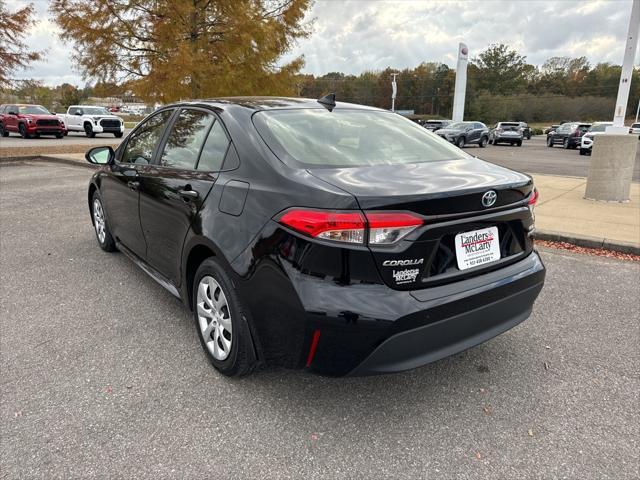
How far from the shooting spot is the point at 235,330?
8.39 feet

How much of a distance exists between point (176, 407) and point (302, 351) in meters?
0.87

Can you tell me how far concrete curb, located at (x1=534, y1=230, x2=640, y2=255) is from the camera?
543cm

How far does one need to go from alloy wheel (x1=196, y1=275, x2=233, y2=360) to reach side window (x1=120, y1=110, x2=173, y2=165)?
1.42 meters

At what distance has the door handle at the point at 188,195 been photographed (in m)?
2.90

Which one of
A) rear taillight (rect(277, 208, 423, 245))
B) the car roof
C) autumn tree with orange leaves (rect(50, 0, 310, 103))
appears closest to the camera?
rear taillight (rect(277, 208, 423, 245))

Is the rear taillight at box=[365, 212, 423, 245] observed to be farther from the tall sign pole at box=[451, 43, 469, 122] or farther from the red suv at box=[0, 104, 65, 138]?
the tall sign pole at box=[451, 43, 469, 122]

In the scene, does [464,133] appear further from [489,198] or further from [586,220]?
[489,198]

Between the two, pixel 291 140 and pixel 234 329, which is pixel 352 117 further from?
pixel 234 329

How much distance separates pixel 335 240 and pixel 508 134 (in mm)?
32625

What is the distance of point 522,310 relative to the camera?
270cm

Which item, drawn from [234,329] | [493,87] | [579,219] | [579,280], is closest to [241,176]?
[234,329]

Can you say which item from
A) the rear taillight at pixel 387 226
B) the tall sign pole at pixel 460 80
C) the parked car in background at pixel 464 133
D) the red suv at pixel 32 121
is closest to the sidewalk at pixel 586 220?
the rear taillight at pixel 387 226

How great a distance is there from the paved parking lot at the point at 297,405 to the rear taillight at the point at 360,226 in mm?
1028

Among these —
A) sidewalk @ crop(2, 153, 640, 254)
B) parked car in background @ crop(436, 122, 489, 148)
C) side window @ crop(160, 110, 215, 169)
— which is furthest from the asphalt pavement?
side window @ crop(160, 110, 215, 169)
